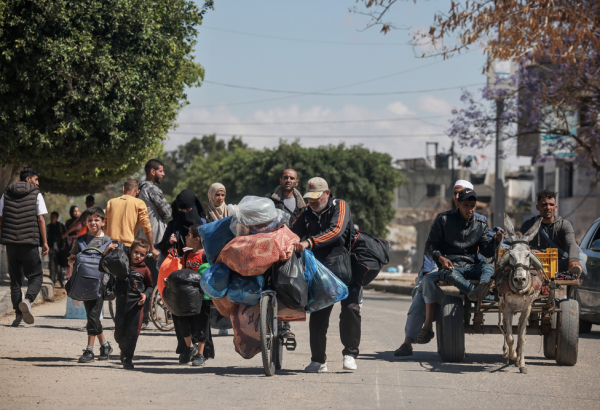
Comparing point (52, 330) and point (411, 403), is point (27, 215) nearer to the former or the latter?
point (52, 330)

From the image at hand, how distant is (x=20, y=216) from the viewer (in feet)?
33.5

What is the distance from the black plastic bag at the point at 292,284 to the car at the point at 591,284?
5.29 m

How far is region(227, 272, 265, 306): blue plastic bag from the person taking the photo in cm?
700

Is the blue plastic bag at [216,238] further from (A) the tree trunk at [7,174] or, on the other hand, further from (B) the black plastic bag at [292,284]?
(A) the tree trunk at [7,174]

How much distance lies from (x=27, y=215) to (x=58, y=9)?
259 inches

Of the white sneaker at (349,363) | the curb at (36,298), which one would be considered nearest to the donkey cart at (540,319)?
the white sneaker at (349,363)

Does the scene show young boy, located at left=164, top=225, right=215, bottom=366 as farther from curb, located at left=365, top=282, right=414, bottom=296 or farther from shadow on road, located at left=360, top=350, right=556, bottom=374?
curb, located at left=365, top=282, right=414, bottom=296

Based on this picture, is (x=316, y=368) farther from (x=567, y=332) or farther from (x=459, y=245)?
(x=567, y=332)

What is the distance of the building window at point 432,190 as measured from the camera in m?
71.6

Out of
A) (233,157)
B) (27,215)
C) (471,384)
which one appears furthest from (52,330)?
(233,157)

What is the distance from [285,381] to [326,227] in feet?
5.06

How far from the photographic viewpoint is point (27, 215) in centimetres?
1028

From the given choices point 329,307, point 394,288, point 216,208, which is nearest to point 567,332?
point 329,307

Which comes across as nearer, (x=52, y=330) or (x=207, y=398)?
(x=207, y=398)
